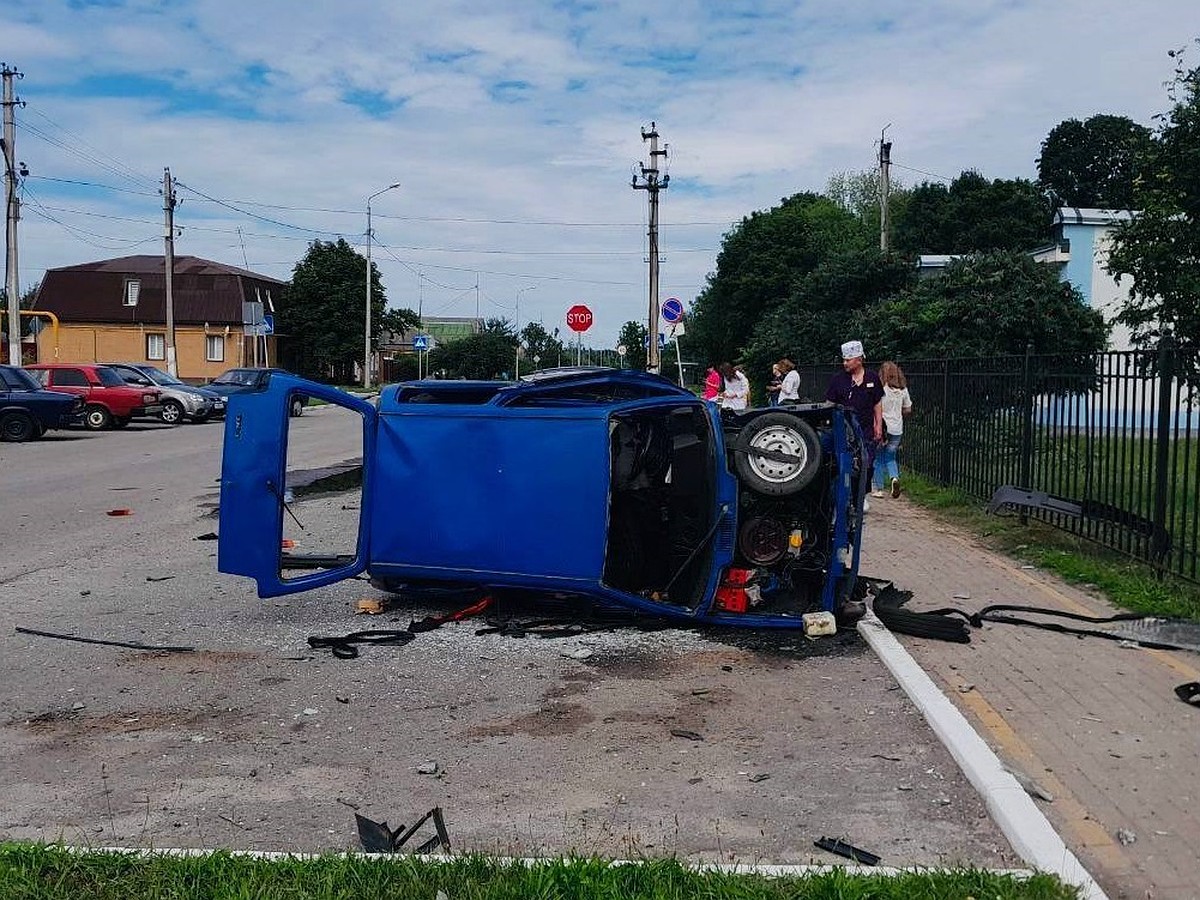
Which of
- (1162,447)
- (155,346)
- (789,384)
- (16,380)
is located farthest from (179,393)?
(155,346)

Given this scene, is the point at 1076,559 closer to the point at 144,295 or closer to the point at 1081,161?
the point at 144,295

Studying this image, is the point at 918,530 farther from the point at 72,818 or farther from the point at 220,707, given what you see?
the point at 72,818

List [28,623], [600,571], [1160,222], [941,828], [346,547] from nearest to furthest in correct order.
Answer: [941,828], [600,571], [28,623], [346,547], [1160,222]

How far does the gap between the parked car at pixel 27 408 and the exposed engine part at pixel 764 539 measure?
22.4 meters

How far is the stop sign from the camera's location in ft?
100

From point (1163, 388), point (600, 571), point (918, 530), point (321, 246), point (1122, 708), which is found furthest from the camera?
point (321, 246)

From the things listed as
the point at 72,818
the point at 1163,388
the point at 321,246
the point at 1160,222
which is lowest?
the point at 72,818

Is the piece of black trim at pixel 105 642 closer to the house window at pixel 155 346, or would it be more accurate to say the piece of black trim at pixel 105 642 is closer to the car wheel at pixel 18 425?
the car wheel at pixel 18 425

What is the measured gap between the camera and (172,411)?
33312mm

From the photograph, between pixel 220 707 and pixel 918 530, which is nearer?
pixel 220 707

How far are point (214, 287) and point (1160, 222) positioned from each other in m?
59.6

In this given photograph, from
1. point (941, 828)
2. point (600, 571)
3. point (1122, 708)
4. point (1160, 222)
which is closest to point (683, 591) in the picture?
point (600, 571)

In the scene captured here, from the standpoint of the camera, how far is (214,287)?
66.6m

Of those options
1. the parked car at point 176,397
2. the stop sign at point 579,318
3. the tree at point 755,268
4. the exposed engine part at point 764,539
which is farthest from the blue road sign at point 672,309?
the tree at point 755,268
